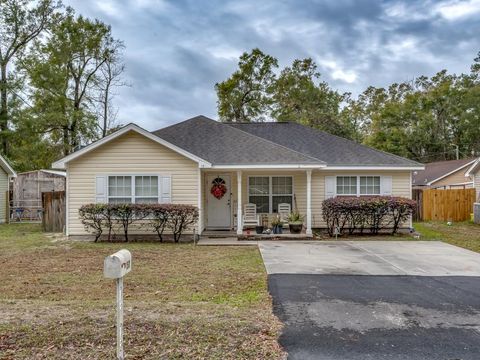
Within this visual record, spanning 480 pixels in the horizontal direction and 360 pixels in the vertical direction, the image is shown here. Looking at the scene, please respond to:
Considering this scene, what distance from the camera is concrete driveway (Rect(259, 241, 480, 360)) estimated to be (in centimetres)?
404

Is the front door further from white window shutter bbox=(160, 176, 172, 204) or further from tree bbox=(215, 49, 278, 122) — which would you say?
tree bbox=(215, 49, 278, 122)

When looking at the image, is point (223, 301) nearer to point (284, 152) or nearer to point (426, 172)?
point (284, 152)

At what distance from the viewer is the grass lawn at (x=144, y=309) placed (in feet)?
12.8

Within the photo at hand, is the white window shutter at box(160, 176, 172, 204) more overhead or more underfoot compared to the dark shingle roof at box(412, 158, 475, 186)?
more underfoot

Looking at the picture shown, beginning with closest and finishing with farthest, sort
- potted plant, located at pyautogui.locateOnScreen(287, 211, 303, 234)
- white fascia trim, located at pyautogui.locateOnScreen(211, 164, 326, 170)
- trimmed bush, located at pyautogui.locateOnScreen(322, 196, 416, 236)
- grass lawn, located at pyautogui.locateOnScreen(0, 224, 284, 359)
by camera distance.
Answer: grass lawn, located at pyautogui.locateOnScreen(0, 224, 284, 359) < white fascia trim, located at pyautogui.locateOnScreen(211, 164, 326, 170) < trimmed bush, located at pyautogui.locateOnScreen(322, 196, 416, 236) < potted plant, located at pyautogui.locateOnScreen(287, 211, 303, 234)

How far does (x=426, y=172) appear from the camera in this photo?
32.7m

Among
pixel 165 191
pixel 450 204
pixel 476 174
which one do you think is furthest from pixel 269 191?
pixel 476 174

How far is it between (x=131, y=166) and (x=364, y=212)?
25.6 ft

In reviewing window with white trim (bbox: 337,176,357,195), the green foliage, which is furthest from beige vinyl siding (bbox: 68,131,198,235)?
the green foliage

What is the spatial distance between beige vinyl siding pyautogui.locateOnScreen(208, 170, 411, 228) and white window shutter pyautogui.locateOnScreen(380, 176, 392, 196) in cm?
15

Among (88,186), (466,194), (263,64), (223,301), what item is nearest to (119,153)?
(88,186)

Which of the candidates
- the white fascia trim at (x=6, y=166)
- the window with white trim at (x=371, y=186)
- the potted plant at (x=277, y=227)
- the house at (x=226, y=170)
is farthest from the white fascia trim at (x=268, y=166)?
the white fascia trim at (x=6, y=166)

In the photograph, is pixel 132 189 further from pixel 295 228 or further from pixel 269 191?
pixel 295 228

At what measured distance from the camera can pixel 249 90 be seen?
3428cm
